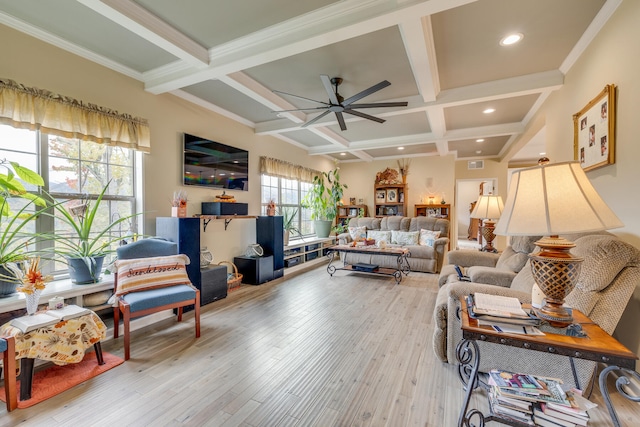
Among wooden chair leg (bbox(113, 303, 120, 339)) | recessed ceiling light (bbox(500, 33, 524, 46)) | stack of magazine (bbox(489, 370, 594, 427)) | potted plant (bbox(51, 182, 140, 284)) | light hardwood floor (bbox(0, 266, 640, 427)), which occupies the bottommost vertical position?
light hardwood floor (bbox(0, 266, 640, 427))

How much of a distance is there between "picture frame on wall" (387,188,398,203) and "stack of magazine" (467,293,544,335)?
5.94m

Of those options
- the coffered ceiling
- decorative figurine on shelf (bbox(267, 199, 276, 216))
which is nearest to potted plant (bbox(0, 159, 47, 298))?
the coffered ceiling

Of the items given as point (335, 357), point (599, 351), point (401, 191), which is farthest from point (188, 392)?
point (401, 191)

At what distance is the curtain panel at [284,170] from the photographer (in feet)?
16.6

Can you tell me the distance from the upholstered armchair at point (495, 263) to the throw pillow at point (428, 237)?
1.84m

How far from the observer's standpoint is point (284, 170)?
18.4ft

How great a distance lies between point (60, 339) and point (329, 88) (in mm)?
2990

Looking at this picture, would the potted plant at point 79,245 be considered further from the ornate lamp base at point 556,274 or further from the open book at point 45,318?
the ornate lamp base at point 556,274

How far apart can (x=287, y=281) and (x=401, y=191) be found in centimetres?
420

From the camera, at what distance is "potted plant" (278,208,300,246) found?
5.50 m

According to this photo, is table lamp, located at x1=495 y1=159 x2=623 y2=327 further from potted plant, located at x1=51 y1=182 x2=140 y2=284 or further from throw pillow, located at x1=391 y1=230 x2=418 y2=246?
throw pillow, located at x1=391 y1=230 x2=418 y2=246

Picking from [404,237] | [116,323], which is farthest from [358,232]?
[116,323]

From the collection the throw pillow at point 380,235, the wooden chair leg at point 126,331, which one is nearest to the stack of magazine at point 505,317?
the wooden chair leg at point 126,331

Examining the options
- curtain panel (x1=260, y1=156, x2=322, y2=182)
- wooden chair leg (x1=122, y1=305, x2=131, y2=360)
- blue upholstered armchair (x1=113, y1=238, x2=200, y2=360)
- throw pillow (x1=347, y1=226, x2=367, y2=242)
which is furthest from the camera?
throw pillow (x1=347, y1=226, x2=367, y2=242)
